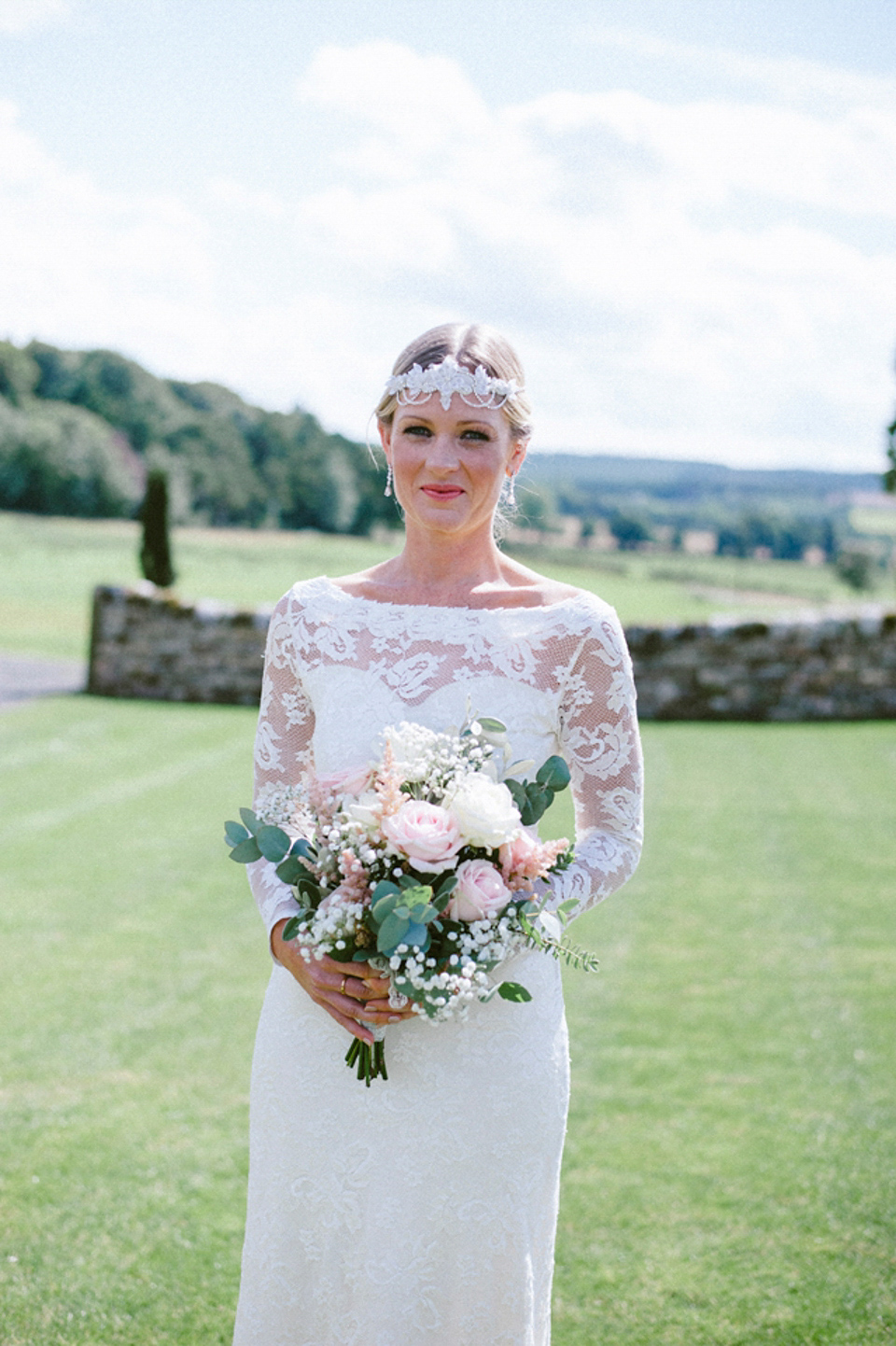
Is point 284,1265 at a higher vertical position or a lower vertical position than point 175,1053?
higher

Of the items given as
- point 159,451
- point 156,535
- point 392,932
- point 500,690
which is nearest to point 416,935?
point 392,932

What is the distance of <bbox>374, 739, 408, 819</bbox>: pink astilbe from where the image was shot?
2402 millimetres

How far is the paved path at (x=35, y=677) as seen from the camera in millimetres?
19203

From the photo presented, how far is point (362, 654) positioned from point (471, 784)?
0.62 metres

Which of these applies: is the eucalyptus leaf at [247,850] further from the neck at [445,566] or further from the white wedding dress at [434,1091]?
the neck at [445,566]

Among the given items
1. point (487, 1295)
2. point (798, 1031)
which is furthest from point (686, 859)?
point (487, 1295)

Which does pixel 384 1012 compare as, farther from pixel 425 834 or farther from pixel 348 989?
pixel 425 834

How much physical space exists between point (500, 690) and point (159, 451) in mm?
60618

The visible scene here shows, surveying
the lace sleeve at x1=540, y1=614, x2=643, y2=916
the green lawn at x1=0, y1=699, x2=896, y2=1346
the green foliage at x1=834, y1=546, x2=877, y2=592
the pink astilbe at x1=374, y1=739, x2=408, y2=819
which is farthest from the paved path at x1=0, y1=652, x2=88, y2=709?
the green foliage at x1=834, y1=546, x2=877, y2=592

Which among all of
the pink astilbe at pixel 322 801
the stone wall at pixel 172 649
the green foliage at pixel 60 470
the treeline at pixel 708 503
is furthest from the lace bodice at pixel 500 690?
the green foliage at pixel 60 470

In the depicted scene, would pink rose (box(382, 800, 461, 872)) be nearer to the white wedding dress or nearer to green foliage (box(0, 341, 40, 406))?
the white wedding dress

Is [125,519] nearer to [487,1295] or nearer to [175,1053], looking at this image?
[175,1053]

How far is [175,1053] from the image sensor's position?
20.6 ft

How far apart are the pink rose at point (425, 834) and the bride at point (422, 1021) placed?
0.32m
